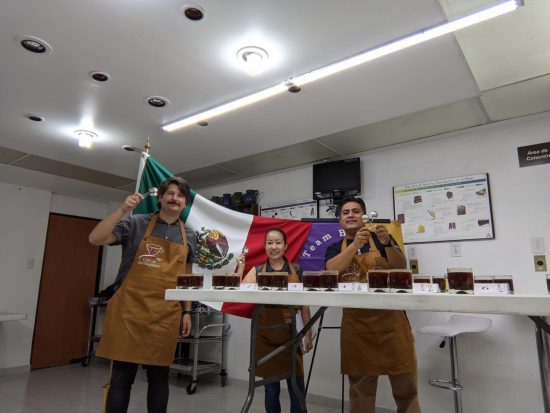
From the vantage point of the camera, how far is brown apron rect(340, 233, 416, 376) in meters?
1.86

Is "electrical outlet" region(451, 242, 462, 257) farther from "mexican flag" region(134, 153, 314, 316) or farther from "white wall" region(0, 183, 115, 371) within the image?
"white wall" region(0, 183, 115, 371)

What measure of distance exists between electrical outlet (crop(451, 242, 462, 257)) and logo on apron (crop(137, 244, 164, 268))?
8.26 feet

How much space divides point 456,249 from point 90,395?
3910mm

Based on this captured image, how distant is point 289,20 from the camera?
2.09 meters

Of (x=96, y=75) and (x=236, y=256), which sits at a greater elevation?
(x=96, y=75)

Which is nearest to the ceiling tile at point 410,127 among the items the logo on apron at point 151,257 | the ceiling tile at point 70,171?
the logo on apron at point 151,257

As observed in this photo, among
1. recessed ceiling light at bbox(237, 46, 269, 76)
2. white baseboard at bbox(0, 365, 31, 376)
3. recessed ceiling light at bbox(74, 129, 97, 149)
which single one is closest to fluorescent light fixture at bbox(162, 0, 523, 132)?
recessed ceiling light at bbox(237, 46, 269, 76)

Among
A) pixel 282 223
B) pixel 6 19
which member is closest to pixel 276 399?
pixel 282 223

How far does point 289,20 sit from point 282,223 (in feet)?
5.65

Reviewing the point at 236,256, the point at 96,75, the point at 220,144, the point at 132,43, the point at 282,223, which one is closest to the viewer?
the point at 132,43

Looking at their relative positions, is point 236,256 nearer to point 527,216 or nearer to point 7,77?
point 7,77

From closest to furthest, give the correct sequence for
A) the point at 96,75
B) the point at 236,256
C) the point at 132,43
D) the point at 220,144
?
the point at 132,43 < the point at 96,75 < the point at 236,256 < the point at 220,144

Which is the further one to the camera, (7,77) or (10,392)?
(10,392)

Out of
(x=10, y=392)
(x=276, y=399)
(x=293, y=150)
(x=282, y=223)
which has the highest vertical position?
(x=293, y=150)
